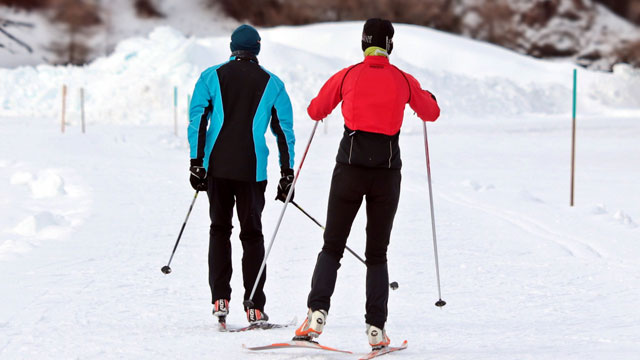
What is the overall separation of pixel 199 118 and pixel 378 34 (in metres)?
1.04

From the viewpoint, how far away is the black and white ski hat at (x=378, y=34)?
3877 millimetres

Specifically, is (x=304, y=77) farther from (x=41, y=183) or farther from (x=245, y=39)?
(x=245, y=39)

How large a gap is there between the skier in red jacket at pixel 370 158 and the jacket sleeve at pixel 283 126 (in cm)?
45

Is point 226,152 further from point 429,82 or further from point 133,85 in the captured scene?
point 429,82

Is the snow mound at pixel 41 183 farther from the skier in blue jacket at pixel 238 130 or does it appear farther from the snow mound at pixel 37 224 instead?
the skier in blue jacket at pixel 238 130

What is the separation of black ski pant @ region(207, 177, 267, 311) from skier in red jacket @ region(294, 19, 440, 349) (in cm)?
58

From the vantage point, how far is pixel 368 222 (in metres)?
3.94

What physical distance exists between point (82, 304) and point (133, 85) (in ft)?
108

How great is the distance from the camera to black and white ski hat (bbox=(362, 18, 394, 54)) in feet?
12.7

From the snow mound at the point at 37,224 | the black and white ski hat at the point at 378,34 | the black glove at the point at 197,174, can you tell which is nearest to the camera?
the black and white ski hat at the point at 378,34

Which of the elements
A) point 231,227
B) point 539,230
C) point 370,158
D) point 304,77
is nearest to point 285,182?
point 231,227

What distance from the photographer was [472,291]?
19.1 feet

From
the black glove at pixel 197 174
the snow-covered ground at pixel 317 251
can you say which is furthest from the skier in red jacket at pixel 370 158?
the black glove at pixel 197 174

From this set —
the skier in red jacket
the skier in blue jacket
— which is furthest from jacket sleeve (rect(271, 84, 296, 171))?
the skier in red jacket
